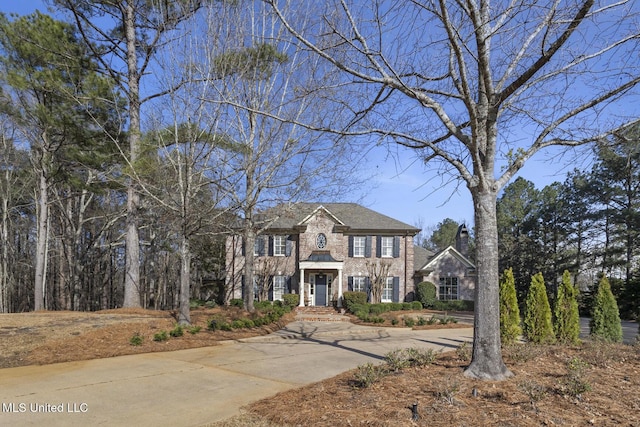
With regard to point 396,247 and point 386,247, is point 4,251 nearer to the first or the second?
point 386,247

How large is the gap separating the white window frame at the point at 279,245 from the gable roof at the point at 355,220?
27.7 inches

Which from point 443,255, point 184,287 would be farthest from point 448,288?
point 184,287

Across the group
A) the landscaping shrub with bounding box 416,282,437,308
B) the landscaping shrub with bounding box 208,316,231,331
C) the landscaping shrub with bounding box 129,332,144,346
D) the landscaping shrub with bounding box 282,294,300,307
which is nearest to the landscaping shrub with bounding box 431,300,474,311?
the landscaping shrub with bounding box 416,282,437,308

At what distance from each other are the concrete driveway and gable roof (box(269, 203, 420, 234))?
529 inches

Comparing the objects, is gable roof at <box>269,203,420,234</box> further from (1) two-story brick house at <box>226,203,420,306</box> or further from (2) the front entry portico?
(2) the front entry portico

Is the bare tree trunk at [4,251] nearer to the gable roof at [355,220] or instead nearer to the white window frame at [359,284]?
the gable roof at [355,220]

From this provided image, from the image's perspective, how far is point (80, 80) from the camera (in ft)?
45.5

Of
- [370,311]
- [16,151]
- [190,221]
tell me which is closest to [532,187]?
[370,311]

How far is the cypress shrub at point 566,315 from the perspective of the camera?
9.62 m

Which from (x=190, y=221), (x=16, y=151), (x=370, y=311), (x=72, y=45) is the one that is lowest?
(x=370, y=311)

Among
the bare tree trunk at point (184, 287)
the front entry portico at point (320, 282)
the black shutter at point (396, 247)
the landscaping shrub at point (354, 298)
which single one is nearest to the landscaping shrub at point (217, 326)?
the bare tree trunk at point (184, 287)

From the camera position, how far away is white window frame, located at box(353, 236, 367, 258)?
24138mm

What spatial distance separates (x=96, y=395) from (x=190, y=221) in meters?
6.49

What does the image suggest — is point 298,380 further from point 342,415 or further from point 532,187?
point 532,187
